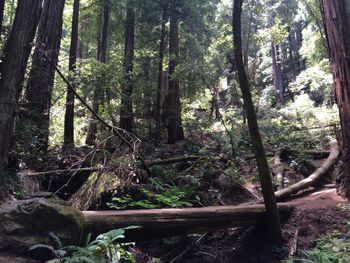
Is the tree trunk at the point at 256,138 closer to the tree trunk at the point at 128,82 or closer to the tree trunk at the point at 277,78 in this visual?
the tree trunk at the point at 128,82

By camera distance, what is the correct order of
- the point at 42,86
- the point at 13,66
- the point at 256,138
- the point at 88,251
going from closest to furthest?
1. the point at 88,251
2. the point at 256,138
3. the point at 13,66
4. the point at 42,86

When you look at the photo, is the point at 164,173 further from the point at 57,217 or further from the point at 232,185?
the point at 57,217

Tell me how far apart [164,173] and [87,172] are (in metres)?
1.99

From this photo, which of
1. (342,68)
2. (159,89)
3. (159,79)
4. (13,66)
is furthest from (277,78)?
(13,66)

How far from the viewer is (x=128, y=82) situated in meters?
14.3

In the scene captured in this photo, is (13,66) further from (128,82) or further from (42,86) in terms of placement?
(128,82)

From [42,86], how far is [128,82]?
4.97m

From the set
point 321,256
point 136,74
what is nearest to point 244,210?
point 321,256

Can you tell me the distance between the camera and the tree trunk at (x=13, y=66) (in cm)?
639

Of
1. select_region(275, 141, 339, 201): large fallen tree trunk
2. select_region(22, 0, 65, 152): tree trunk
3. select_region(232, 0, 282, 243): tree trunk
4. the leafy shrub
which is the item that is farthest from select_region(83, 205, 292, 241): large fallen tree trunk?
select_region(22, 0, 65, 152): tree trunk

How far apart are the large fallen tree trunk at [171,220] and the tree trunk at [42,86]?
3.53 m

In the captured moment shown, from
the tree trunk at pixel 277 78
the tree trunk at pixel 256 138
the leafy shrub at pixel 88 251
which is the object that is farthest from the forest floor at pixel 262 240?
the tree trunk at pixel 277 78

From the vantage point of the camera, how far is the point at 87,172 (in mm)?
9977

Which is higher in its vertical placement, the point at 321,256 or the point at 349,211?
the point at 349,211
